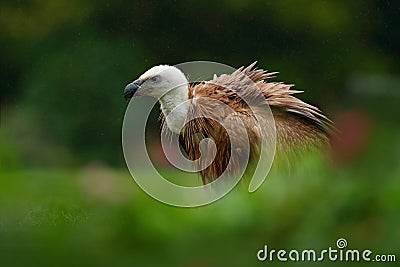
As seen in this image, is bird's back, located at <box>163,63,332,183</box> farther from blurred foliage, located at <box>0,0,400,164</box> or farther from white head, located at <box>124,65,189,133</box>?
blurred foliage, located at <box>0,0,400,164</box>

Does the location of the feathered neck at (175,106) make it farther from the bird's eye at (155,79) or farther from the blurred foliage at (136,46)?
the blurred foliage at (136,46)

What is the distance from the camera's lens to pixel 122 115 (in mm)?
4203

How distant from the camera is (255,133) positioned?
204 centimetres

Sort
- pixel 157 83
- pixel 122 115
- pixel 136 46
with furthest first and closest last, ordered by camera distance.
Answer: pixel 136 46 → pixel 122 115 → pixel 157 83

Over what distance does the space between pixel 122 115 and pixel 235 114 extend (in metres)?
2.18

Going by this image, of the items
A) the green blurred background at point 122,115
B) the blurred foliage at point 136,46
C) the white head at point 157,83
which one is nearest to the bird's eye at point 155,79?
the white head at point 157,83

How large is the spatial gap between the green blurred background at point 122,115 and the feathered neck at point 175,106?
17 centimetres

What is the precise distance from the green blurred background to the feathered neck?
0.56ft

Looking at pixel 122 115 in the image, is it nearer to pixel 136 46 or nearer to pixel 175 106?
pixel 136 46

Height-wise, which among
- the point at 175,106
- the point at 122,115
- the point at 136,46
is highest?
the point at 136,46

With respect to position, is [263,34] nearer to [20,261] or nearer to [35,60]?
[35,60]

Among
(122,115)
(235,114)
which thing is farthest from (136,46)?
Result: (235,114)

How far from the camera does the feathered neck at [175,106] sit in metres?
2.00

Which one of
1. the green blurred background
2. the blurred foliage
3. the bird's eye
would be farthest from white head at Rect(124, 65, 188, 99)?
the blurred foliage
